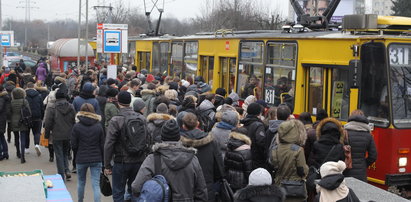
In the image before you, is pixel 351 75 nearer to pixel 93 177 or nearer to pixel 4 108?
pixel 93 177

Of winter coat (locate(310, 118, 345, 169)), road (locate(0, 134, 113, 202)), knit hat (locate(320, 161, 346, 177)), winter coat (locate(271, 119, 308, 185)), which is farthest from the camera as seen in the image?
road (locate(0, 134, 113, 202))

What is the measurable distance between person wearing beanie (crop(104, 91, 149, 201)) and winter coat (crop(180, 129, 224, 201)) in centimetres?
128

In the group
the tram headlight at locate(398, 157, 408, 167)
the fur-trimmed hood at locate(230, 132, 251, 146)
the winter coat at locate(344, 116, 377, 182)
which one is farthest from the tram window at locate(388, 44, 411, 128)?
the fur-trimmed hood at locate(230, 132, 251, 146)

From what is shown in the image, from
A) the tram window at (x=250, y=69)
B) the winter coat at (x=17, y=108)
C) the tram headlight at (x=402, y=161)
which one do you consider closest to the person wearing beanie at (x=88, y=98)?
the winter coat at (x=17, y=108)

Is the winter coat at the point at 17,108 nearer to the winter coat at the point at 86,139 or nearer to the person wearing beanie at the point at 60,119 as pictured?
the person wearing beanie at the point at 60,119

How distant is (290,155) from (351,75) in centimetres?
261

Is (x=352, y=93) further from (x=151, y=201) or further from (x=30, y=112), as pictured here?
(x=30, y=112)

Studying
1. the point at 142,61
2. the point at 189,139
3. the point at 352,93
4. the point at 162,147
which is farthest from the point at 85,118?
the point at 142,61

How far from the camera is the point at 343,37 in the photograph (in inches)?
390

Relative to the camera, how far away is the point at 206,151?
22.5ft

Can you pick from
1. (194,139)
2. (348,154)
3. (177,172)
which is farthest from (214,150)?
(348,154)

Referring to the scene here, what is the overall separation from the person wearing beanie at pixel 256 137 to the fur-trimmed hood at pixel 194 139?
1.51 m

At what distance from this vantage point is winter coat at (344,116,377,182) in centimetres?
821

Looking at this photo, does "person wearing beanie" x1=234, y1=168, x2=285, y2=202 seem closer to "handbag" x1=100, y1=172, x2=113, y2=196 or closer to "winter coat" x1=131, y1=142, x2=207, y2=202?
"winter coat" x1=131, y1=142, x2=207, y2=202
